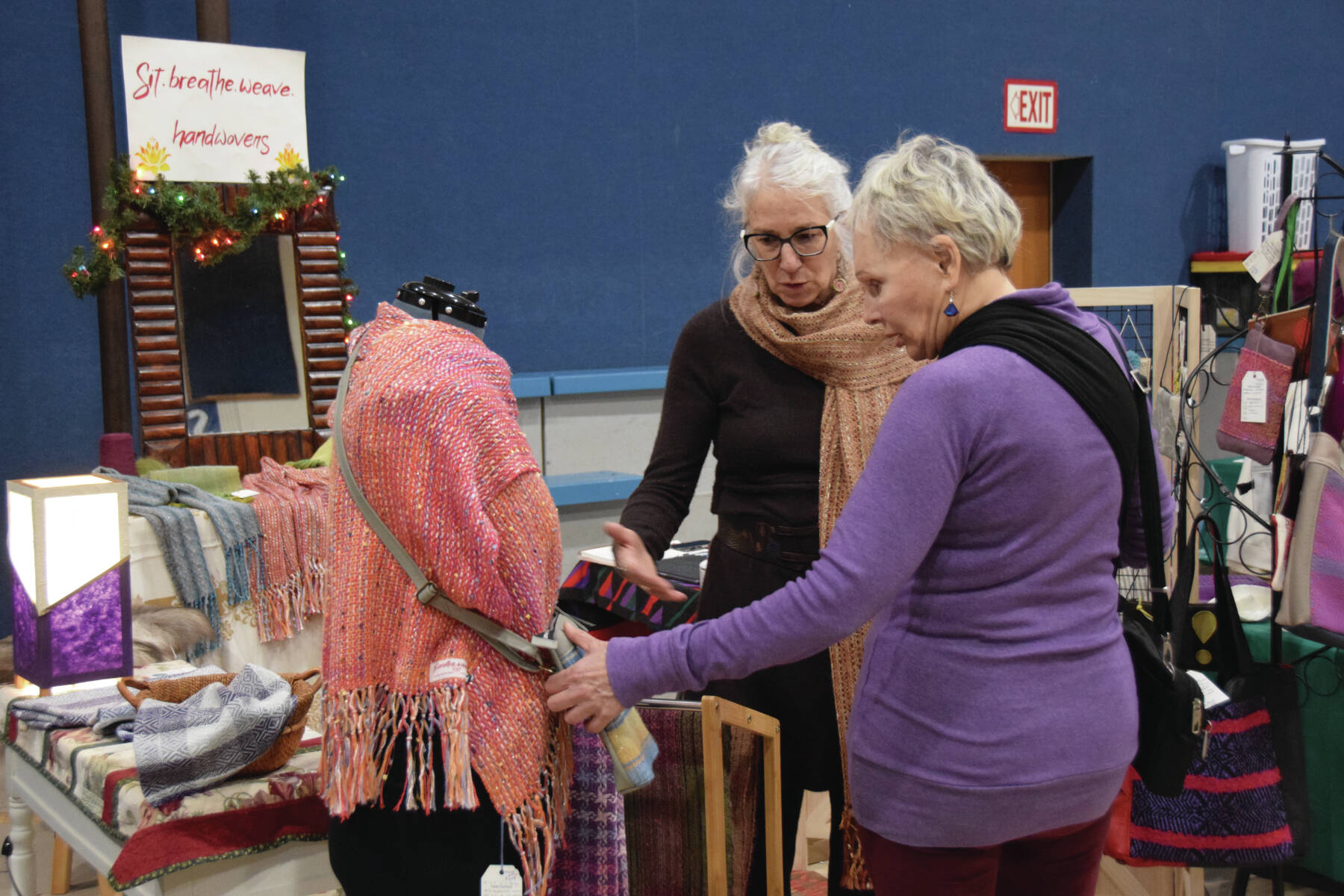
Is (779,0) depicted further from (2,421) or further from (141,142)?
(2,421)

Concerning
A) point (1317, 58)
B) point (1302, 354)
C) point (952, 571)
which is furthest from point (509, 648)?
point (1317, 58)

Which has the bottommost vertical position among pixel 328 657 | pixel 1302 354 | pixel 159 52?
pixel 328 657

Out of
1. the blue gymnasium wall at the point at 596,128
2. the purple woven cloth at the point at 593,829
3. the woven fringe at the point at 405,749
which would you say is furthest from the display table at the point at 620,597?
the blue gymnasium wall at the point at 596,128

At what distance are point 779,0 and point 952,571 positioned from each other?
478 centimetres

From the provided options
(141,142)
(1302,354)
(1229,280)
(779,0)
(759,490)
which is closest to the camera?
(759,490)

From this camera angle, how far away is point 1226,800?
217 centimetres

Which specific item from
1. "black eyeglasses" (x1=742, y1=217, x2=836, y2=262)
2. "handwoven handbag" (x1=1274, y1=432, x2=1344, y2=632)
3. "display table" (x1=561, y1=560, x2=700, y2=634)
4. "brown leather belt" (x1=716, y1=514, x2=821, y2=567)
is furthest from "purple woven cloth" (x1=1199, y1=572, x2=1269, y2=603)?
"black eyeglasses" (x1=742, y1=217, x2=836, y2=262)

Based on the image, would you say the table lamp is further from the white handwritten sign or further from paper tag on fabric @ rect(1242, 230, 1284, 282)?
paper tag on fabric @ rect(1242, 230, 1284, 282)

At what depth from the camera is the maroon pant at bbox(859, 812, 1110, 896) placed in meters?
1.17

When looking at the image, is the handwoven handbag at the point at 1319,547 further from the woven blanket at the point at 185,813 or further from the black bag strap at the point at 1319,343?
the woven blanket at the point at 185,813

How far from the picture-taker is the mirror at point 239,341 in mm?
3277

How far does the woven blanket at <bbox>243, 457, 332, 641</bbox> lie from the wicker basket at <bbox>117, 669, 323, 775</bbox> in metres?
0.83

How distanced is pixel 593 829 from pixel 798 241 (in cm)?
88

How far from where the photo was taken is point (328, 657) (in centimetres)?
132
